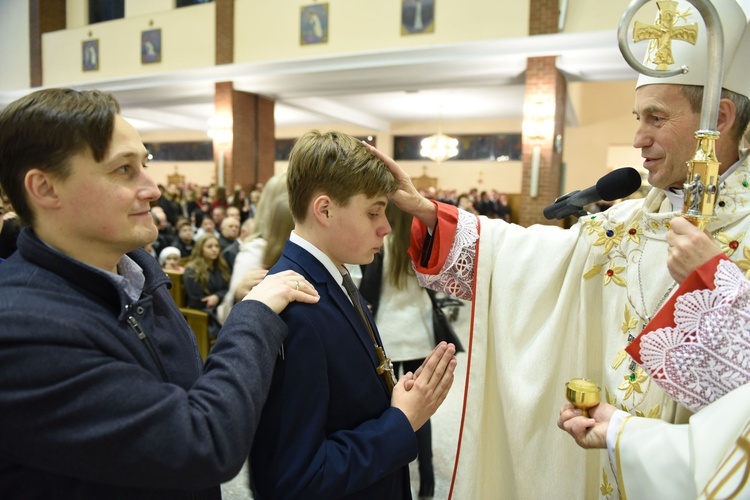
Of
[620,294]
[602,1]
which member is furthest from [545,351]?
[602,1]

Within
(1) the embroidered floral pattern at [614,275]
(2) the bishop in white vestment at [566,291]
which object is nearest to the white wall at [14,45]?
(2) the bishop in white vestment at [566,291]

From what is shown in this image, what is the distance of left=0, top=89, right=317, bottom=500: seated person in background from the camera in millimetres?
750

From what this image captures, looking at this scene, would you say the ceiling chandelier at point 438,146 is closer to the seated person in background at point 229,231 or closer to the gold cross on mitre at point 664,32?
the seated person in background at point 229,231

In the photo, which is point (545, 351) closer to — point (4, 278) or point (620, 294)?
point (620, 294)

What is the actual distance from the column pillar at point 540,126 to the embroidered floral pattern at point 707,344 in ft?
22.0

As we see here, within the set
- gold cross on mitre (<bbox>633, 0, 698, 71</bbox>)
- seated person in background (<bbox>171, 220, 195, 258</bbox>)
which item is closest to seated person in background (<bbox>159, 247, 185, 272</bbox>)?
seated person in background (<bbox>171, 220, 195, 258</bbox>)

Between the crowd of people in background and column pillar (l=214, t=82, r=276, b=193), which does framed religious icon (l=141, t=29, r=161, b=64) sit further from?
the crowd of people in background

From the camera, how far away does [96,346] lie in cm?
81

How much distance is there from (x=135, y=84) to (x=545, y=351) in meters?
10.6

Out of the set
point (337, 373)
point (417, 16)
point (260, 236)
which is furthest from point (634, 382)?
point (417, 16)

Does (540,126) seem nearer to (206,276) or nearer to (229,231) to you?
(229,231)

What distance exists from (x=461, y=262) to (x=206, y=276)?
9.67ft

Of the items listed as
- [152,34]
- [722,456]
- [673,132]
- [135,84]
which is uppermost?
[152,34]

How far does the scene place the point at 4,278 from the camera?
0.85 metres
